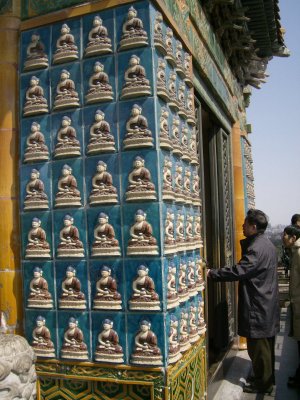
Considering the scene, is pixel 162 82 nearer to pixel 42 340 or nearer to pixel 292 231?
pixel 42 340

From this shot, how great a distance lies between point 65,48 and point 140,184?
99cm

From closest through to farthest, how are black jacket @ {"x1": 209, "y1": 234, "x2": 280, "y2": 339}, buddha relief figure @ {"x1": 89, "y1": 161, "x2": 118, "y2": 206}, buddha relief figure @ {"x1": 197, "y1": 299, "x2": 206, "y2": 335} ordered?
buddha relief figure @ {"x1": 89, "y1": 161, "x2": 118, "y2": 206}, buddha relief figure @ {"x1": 197, "y1": 299, "x2": 206, "y2": 335}, black jacket @ {"x1": 209, "y1": 234, "x2": 280, "y2": 339}

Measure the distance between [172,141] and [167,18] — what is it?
0.77 m

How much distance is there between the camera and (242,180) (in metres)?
6.14

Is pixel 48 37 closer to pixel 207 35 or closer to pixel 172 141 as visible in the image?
pixel 172 141

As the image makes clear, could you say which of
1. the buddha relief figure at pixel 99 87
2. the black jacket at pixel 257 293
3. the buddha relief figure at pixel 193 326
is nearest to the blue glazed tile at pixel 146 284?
the buddha relief figure at pixel 193 326

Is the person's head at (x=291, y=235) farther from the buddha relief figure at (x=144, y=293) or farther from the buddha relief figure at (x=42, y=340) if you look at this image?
the buddha relief figure at (x=42, y=340)

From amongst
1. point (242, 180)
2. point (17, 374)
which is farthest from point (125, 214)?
point (242, 180)

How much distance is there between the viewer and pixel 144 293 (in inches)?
94.4

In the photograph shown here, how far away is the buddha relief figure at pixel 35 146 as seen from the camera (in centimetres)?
268

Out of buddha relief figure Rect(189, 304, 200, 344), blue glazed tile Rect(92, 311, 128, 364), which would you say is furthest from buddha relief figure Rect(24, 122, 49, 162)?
buddha relief figure Rect(189, 304, 200, 344)

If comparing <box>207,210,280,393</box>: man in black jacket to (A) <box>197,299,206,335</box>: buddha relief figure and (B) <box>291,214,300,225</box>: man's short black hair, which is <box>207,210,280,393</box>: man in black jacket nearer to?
(A) <box>197,299,206,335</box>: buddha relief figure

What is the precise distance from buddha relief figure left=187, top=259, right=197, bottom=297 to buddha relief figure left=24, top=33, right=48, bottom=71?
1.61 meters

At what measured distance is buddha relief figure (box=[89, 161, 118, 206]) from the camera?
2.48 meters
